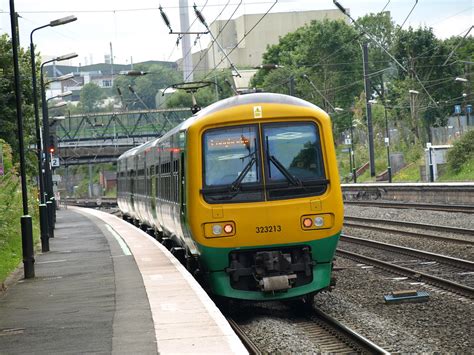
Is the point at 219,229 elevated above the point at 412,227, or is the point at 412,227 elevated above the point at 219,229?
the point at 219,229

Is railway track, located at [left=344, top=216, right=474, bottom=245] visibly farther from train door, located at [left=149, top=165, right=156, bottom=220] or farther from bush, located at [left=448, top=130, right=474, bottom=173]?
bush, located at [left=448, top=130, right=474, bottom=173]

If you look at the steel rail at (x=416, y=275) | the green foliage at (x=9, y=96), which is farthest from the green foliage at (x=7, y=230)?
Answer: the steel rail at (x=416, y=275)

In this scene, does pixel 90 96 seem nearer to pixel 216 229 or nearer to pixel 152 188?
pixel 152 188

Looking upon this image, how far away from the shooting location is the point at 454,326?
12430 millimetres

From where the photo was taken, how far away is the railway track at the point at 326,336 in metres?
11.4

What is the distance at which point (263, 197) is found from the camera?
14180mm

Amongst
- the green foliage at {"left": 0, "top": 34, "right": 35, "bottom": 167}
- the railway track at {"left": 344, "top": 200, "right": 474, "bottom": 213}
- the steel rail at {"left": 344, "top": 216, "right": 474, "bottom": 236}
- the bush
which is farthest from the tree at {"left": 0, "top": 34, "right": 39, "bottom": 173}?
the bush

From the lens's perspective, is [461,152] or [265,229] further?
[461,152]

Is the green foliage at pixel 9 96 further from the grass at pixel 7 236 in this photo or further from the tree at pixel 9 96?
the grass at pixel 7 236

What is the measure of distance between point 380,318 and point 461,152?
42472mm

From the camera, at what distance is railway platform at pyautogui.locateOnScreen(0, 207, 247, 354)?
10516mm

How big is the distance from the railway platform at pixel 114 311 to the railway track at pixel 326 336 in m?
0.53

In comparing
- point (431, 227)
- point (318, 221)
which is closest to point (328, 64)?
point (431, 227)

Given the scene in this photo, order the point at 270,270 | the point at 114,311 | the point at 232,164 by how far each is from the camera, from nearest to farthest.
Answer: the point at 114,311 → the point at 270,270 → the point at 232,164
